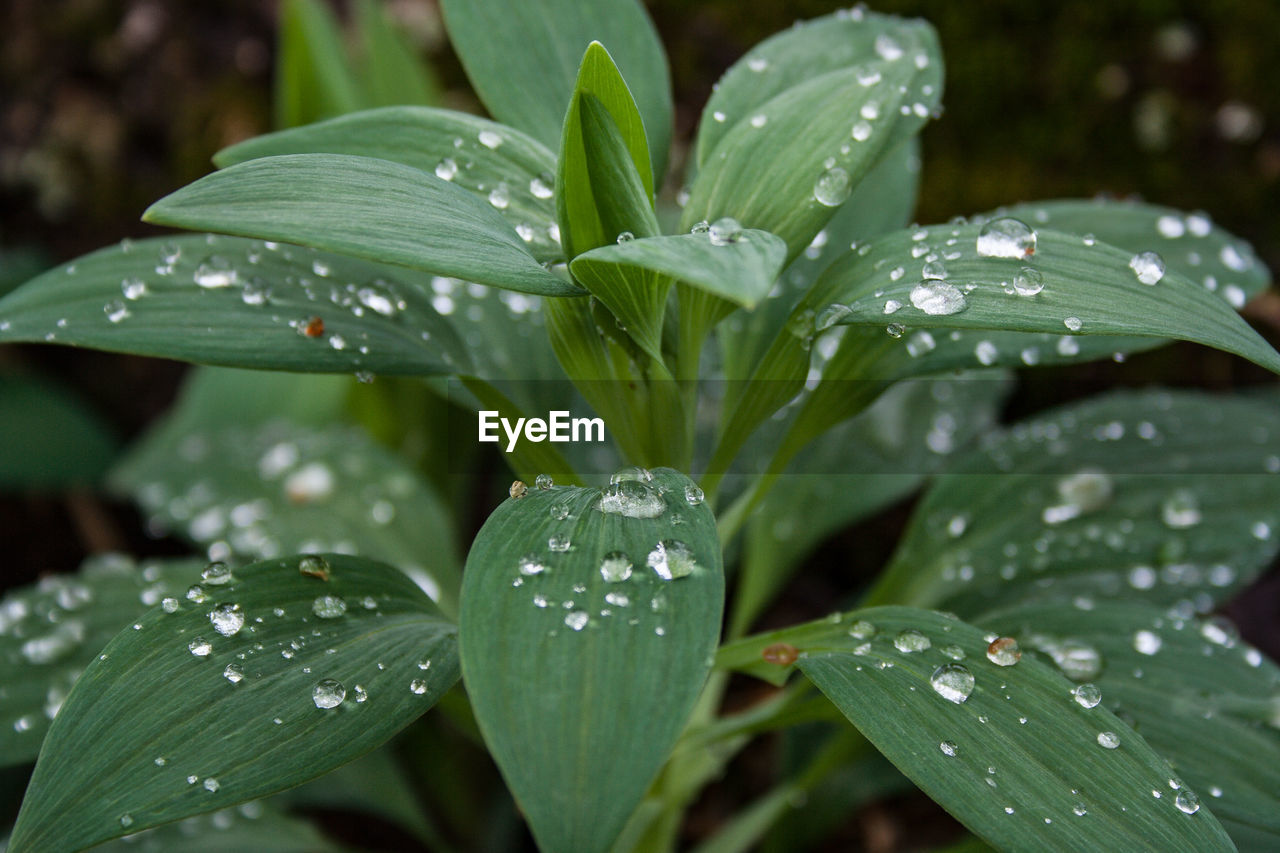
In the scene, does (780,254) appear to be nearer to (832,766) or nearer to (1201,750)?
(1201,750)

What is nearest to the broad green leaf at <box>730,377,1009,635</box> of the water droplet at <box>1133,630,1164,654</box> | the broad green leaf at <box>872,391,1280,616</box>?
the broad green leaf at <box>872,391,1280,616</box>

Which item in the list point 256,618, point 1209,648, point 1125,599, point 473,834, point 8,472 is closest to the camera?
point 256,618

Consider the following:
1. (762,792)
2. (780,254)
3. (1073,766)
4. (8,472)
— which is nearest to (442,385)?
(780,254)

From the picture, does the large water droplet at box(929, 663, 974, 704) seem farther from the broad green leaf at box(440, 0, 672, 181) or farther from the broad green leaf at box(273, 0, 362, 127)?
the broad green leaf at box(273, 0, 362, 127)

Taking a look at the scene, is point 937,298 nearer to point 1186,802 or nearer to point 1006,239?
point 1006,239

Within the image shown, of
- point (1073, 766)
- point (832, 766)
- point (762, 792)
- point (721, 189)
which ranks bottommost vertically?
point (762, 792)

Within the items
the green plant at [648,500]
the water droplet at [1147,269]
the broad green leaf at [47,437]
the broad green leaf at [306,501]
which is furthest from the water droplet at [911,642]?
the broad green leaf at [47,437]

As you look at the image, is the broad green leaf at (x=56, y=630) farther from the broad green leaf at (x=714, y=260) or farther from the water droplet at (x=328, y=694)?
the broad green leaf at (x=714, y=260)
